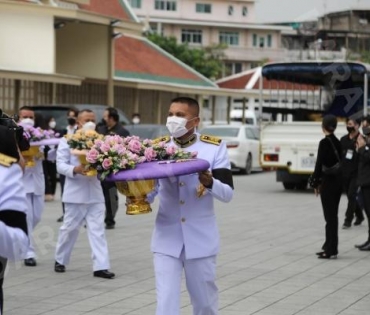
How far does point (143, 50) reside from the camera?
4494 cm

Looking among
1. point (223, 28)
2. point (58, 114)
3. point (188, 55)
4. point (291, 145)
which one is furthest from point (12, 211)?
point (223, 28)

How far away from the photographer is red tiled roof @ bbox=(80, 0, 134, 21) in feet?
128

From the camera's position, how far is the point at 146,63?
42.9 metres

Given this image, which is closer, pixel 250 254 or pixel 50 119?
pixel 250 254

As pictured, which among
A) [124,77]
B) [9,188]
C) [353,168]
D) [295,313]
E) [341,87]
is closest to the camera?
[9,188]

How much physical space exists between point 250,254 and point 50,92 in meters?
20.6

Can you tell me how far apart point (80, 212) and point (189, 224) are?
15.0ft

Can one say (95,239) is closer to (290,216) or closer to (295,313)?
(295,313)

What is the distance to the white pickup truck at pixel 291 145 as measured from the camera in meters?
24.4

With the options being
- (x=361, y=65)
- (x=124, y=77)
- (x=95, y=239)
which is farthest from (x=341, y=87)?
(x=95, y=239)

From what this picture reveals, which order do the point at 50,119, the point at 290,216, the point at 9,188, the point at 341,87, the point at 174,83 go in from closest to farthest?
the point at 9,188 → the point at 290,216 → the point at 50,119 → the point at 341,87 → the point at 174,83

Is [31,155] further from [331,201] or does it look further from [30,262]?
[331,201]

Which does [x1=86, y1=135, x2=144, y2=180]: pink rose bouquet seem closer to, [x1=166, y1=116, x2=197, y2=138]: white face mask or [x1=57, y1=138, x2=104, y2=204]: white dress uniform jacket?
[x1=166, y1=116, x2=197, y2=138]: white face mask

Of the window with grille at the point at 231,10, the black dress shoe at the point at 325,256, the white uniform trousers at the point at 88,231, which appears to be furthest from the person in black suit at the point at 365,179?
the window with grille at the point at 231,10
